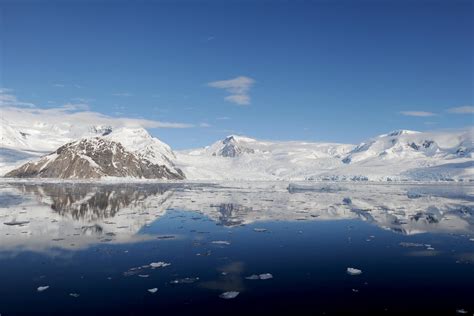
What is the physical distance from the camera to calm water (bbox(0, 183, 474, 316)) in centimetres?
1541

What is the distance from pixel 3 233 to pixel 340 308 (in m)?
23.3

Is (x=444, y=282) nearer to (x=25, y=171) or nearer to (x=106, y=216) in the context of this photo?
(x=106, y=216)

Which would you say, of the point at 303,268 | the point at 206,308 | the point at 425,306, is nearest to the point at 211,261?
the point at 303,268

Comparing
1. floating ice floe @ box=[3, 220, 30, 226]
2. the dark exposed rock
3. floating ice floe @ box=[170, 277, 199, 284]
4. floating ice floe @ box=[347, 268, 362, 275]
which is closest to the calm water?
floating ice floe @ box=[170, 277, 199, 284]

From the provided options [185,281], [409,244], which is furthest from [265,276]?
[409,244]

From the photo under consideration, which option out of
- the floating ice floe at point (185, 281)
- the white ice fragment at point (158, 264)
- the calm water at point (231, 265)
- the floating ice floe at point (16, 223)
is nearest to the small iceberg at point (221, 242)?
the calm water at point (231, 265)

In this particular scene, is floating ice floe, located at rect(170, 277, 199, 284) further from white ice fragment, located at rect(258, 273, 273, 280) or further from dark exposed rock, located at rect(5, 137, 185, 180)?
dark exposed rock, located at rect(5, 137, 185, 180)

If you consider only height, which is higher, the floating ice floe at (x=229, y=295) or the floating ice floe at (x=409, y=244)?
the floating ice floe at (x=409, y=244)

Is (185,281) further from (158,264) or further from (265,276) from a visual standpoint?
(265,276)

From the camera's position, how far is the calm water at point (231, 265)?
15414mm

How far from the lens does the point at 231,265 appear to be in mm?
21047

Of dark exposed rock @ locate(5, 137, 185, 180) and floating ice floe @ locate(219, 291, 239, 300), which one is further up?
dark exposed rock @ locate(5, 137, 185, 180)

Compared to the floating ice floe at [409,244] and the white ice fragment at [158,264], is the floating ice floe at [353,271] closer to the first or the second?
the floating ice floe at [409,244]

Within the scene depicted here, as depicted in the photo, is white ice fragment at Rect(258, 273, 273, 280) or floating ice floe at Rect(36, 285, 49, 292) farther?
white ice fragment at Rect(258, 273, 273, 280)
